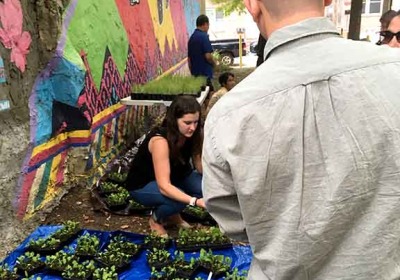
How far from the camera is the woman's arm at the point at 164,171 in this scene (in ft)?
10.5

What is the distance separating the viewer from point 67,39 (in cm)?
414

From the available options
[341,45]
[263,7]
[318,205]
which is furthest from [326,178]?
[263,7]

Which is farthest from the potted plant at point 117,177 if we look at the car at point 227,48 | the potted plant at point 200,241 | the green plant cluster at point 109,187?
the car at point 227,48

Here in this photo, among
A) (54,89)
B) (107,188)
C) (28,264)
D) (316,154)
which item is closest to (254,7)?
(316,154)

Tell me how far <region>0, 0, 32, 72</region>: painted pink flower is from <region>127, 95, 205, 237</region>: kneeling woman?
3.89ft

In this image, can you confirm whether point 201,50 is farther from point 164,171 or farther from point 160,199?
point 164,171

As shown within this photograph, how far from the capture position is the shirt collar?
957 mm

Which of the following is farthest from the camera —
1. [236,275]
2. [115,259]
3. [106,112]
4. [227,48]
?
[227,48]

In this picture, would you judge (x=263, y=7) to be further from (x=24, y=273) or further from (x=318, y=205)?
(x=24, y=273)

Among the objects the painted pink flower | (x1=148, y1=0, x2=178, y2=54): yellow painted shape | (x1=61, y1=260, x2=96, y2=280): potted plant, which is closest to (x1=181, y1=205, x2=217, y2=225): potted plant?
(x1=61, y1=260, x2=96, y2=280): potted plant

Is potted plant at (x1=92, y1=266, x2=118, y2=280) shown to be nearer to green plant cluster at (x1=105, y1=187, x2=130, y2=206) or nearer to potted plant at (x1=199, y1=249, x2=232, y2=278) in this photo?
potted plant at (x1=199, y1=249, x2=232, y2=278)

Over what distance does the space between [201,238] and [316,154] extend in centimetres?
258

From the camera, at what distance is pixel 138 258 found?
3.26 metres

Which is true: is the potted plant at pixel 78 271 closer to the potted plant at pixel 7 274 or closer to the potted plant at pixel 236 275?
the potted plant at pixel 7 274
